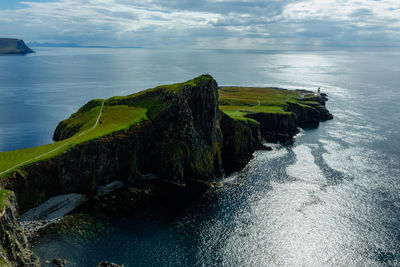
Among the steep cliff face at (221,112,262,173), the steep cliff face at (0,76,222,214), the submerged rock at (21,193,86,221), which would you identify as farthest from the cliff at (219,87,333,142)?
the submerged rock at (21,193,86,221)

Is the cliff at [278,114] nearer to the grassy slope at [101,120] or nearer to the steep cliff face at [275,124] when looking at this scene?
the steep cliff face at [275,124]

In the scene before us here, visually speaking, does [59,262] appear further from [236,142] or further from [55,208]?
[236,142]

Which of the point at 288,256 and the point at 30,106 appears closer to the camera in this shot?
the point at 288,256

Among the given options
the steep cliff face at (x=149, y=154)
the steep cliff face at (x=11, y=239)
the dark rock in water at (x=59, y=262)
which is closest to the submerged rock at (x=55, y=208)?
the steep cliff face at (x=149, y=154)

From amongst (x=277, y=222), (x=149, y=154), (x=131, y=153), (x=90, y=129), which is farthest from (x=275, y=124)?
(x=90, y=129)

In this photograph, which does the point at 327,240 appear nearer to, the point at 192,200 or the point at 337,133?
the point at 192,200

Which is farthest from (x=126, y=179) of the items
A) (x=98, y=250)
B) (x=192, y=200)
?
(x=98, y=250)
